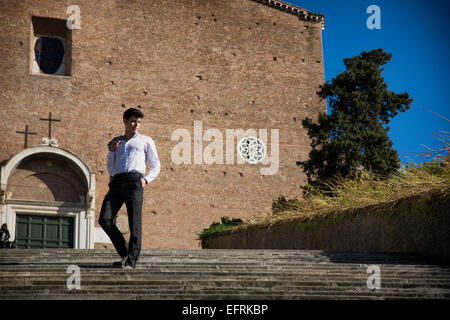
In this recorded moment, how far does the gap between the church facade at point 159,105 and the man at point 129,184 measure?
13.3 metres

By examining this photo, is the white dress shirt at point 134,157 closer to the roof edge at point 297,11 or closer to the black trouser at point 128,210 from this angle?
the black trouser at point 128,210

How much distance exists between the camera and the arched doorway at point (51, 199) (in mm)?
17516

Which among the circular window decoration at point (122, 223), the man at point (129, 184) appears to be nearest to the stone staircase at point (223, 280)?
the man at point (129, 184)

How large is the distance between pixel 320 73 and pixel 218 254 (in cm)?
1682

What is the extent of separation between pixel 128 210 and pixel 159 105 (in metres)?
15.5

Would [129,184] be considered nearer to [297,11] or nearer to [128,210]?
[128,210]

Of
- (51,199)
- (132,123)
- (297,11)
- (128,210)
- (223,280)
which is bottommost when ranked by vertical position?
(223,280)

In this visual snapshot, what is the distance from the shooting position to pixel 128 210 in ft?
15.3

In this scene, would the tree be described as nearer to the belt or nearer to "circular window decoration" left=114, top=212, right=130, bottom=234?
"circular window decoration" left=114, top=212, right=130, bottom=234

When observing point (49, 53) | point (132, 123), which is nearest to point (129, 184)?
point (132, 123)

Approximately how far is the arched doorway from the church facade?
3 centimetres

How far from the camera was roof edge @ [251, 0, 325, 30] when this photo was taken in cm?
2197
